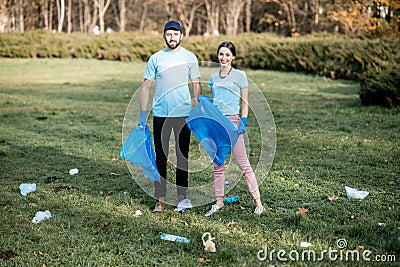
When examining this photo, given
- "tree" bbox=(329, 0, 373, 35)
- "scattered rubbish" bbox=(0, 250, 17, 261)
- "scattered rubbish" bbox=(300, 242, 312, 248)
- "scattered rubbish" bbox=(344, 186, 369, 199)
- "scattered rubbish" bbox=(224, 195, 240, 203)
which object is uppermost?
"tree" bbox=(329, 0, 373, 35)

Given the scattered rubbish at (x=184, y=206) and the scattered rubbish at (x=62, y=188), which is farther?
the scattered rubbish at (x=62, y=188)

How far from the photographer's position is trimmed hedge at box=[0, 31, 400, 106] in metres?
13.6

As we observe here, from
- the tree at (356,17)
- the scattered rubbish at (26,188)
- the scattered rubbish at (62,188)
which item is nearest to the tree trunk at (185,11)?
the tree at (356,17)

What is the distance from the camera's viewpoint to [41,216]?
15.1 ft

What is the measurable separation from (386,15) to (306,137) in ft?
51.7

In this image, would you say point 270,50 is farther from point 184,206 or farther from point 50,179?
point 184,206

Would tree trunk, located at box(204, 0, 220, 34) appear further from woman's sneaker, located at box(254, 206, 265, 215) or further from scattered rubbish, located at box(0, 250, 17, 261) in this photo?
scattered rubbish, located at box(0, 250, 17, 261)

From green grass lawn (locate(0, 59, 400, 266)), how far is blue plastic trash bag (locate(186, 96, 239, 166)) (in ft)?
2.08

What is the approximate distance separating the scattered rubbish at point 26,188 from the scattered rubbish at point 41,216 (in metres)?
0.77

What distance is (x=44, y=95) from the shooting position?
13836 millimetres

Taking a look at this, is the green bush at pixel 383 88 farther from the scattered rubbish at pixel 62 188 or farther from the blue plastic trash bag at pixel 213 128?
the scattered rubbish at pixel 62 188

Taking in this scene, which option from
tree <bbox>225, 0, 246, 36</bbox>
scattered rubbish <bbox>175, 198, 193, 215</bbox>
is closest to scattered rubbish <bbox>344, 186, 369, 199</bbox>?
scattered rubbish <bbox>175, 198, 193, 215</bbox>

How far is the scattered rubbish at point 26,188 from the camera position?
5379 mm

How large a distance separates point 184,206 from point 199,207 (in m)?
0.18
